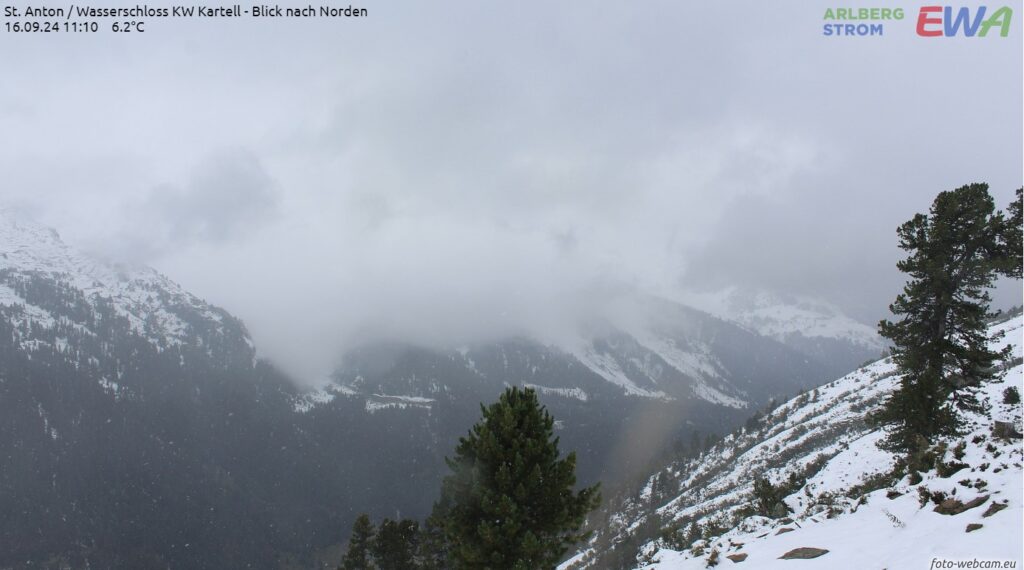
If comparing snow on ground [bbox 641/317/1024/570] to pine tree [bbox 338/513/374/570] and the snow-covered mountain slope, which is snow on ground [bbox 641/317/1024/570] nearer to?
the snow-covered mountain slope

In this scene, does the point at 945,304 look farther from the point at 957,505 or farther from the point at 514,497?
the point at 514,497

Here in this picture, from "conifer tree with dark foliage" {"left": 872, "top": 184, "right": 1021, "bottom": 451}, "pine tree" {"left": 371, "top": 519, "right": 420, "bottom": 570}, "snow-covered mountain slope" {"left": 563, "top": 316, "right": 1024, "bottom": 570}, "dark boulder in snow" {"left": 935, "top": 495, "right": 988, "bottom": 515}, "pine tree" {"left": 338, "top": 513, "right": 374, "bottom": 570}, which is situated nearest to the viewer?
"snow-covered mountain slope" {"left": 563, "top": 316, "right": 1024, "bottom": 570}

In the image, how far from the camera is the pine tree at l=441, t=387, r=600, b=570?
19.9m

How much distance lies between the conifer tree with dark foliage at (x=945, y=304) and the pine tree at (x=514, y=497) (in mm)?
16528

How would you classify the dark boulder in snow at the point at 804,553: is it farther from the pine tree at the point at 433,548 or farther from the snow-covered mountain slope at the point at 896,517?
the pine tree at the point at 433,548

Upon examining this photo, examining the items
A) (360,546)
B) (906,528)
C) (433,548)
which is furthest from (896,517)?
(360,546)

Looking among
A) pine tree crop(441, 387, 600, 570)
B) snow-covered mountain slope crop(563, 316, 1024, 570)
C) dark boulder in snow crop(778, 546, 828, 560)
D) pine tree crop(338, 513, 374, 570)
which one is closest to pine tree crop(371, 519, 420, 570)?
pine tree crop(338, 513, 374, 570)

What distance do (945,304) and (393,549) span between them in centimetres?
4167

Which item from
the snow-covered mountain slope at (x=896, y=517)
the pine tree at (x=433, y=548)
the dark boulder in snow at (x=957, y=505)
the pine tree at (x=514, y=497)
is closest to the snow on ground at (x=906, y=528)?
the snow-covered mountain slope at (x=896, y=517)

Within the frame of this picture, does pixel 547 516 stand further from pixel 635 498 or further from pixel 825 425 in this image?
pixel 635 498

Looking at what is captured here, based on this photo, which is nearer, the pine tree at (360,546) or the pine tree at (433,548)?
the pine tree at (433,548)

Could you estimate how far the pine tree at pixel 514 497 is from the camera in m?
19.9

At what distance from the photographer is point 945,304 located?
80.2 ft

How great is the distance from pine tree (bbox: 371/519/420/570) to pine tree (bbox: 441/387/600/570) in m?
25.1
